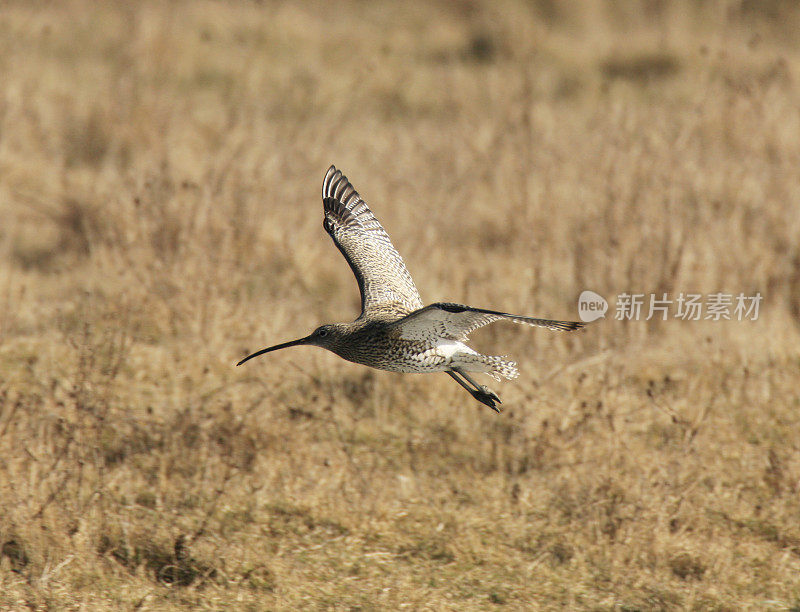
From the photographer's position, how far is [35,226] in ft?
27.5

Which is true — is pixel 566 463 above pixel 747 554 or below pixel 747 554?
above

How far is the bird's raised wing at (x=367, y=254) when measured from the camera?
5.70 m

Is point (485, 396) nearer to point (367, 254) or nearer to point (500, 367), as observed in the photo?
point (500, 367)

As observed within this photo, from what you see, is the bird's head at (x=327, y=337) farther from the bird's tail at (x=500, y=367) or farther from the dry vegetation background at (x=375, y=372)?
the bird's tail at (x=500, y=367)

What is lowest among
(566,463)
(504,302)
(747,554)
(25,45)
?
(747,554)

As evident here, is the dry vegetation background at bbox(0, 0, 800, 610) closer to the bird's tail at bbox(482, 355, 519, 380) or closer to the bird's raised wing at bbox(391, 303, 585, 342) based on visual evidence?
the bird's tail at bbox(482, 355, 519, 380)

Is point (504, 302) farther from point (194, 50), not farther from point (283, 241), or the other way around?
point (194, 50)

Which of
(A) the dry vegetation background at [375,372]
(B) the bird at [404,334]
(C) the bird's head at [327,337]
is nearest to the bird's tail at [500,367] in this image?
(B) the bird at [404,334]

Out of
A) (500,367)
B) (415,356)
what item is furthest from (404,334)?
(500,367)

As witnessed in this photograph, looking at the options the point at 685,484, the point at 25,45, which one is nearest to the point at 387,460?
the point at 685,484

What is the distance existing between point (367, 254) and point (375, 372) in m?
0.69

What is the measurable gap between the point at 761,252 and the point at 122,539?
17.8ft

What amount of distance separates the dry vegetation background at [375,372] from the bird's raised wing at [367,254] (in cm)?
61

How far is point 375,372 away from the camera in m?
6.29
